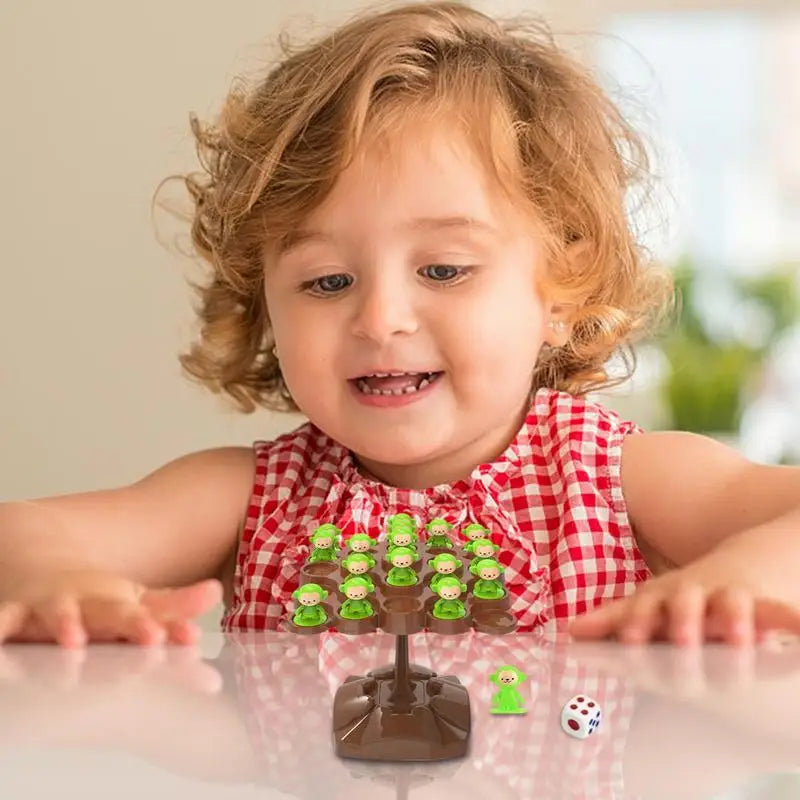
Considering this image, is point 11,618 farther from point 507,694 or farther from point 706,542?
point 706,542

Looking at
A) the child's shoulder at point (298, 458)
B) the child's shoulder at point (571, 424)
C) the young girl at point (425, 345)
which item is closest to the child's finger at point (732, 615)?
the young girl at point (425, 345)

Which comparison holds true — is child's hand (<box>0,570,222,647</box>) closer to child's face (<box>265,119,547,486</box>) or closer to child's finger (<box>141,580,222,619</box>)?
child's finger (<box>141,580,222,619</box>)

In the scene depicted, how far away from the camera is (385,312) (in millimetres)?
1011

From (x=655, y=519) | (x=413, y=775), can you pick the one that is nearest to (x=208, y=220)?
(x=655, y=519)

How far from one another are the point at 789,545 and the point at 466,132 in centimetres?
40

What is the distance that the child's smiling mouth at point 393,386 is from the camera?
1.06 m

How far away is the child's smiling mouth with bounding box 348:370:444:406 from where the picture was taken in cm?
106

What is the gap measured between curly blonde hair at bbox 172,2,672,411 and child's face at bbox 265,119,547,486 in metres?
0.03

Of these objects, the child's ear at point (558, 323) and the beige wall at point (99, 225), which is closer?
the child's ear at point (558, 323)

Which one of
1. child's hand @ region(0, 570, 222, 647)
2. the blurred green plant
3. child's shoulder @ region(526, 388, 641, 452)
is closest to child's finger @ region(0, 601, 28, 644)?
child's hand @ region(0, 570, 222, 647)

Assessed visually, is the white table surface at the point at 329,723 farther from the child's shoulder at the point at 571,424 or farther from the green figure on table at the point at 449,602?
the child's shoulder at the point at 571,424

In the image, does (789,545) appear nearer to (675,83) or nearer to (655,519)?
(655,519)

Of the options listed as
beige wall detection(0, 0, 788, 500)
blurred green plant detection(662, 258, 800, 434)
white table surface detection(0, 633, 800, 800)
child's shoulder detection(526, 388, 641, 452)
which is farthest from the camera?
blurred green plant detection(662, 258, 800, 434)

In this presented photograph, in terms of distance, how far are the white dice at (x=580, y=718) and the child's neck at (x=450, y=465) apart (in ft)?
1.73
